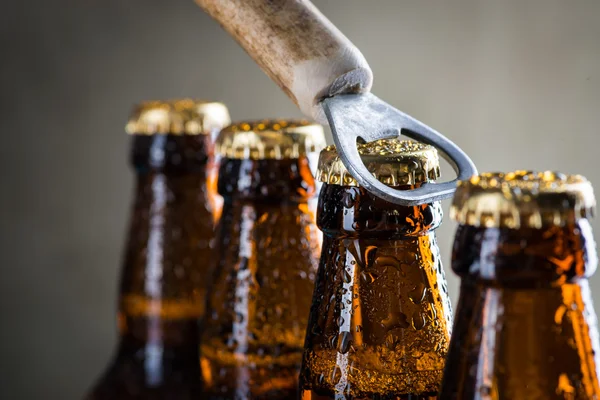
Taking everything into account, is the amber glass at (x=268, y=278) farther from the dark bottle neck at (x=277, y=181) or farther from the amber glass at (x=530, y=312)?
the amber glass at (x=530, y=312)

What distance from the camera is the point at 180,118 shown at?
0.70 meters

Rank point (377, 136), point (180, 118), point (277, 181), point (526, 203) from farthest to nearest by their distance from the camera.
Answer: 1. point (180, 118)
2. point (277, 181)
3. point (377, 136)
4. point (526, 203)

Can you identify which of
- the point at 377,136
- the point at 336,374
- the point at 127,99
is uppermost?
the point at 127,99

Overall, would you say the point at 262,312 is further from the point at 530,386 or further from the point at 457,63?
the point at 457,63

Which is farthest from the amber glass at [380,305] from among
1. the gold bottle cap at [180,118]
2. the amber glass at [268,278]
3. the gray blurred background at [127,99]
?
the gray blurred background at [127,99]

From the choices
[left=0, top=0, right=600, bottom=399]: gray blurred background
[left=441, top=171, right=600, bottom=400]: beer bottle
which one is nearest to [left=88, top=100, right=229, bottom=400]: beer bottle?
[left=441, top=171, right=600, bottom=400]: beer bottle

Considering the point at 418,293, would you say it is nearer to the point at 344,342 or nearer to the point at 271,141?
the point at 344,342

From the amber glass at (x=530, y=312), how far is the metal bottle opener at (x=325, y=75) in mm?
90

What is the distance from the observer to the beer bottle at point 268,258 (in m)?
0.51

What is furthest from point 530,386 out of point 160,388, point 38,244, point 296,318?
point 38,244

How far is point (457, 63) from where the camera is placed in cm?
145

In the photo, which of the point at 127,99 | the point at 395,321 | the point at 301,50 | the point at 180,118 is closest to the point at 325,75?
the point at 301,50

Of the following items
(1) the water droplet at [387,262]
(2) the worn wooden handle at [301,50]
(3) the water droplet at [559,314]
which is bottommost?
(3) the water droplet at [559,314]

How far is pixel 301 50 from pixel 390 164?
0.09m
